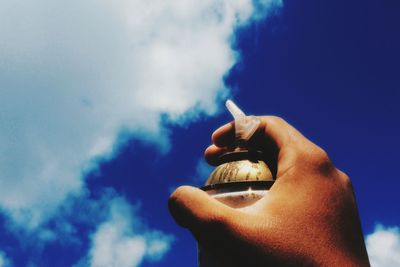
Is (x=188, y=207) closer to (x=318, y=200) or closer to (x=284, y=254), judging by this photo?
(x=284, y=254)

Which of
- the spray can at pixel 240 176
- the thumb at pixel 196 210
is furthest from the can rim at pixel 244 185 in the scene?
the thumb at pixel 196 210

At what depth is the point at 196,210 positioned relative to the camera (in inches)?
81.0

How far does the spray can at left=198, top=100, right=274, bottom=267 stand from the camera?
2539 mm

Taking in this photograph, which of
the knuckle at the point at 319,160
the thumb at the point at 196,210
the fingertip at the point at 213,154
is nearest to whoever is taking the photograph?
the thumb at the point at 196,210

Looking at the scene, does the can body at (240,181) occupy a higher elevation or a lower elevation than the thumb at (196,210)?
higher

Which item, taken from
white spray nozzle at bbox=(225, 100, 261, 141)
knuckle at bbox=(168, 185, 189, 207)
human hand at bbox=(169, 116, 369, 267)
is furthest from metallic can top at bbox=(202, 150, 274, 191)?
knuckle at bbox=(168, 185, 189, 207)

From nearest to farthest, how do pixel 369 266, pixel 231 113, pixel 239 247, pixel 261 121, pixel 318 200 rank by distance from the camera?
pixel 239 247 → pixel 318 200 → pixel 369 266 → pixel 261 121 → pixel 231 113

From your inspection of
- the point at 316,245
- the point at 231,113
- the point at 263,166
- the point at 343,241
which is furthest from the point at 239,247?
the point at 231,113

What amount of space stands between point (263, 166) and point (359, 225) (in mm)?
653

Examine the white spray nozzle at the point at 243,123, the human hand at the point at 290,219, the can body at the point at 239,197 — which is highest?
the white spray nozzle at the point at 243,123

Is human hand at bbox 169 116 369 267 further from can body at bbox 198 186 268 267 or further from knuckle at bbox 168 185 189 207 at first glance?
can body at bbox 198 186 268 267

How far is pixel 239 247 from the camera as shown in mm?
2008

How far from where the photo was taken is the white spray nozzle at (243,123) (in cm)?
267

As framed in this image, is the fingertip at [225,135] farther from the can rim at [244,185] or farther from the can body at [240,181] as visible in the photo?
the can rim at [244,185]
